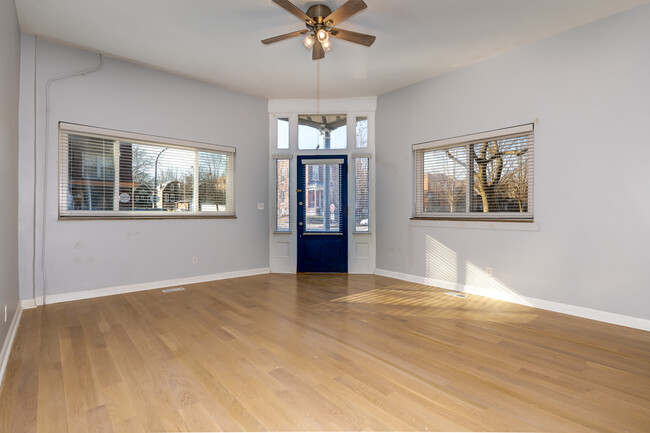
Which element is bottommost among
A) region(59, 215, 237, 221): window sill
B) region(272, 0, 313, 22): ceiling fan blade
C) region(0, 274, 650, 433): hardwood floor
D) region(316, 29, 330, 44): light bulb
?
region(0, 274, 650, 433): hardwood floor

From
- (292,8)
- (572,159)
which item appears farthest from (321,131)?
(572,159)

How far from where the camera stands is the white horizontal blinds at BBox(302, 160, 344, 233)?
19.0ft

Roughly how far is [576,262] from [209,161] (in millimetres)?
5108

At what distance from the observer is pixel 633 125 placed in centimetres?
320

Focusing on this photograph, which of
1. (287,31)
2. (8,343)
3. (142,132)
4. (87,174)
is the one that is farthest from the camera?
(142,132)

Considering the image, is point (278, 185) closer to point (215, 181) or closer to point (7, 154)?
point (215, 181)

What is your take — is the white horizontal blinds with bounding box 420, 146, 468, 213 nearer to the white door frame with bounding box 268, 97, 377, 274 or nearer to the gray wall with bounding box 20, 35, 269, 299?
the white door frame with bounding box 268, 97, 377, 274

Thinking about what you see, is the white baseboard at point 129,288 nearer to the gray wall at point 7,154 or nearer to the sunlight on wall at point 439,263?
the gray wall at point 7,154

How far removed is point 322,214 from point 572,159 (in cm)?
357

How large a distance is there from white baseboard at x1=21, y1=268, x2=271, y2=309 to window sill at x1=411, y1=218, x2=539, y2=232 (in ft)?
9.38

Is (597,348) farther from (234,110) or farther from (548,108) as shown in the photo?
(234,110)

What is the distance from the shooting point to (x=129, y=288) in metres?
4.45

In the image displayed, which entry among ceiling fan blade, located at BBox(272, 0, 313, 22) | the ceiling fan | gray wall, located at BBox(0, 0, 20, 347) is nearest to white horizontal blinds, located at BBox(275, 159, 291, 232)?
the ceiling fan

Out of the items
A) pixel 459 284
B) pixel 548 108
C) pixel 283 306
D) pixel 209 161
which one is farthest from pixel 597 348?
pixel 209 161
